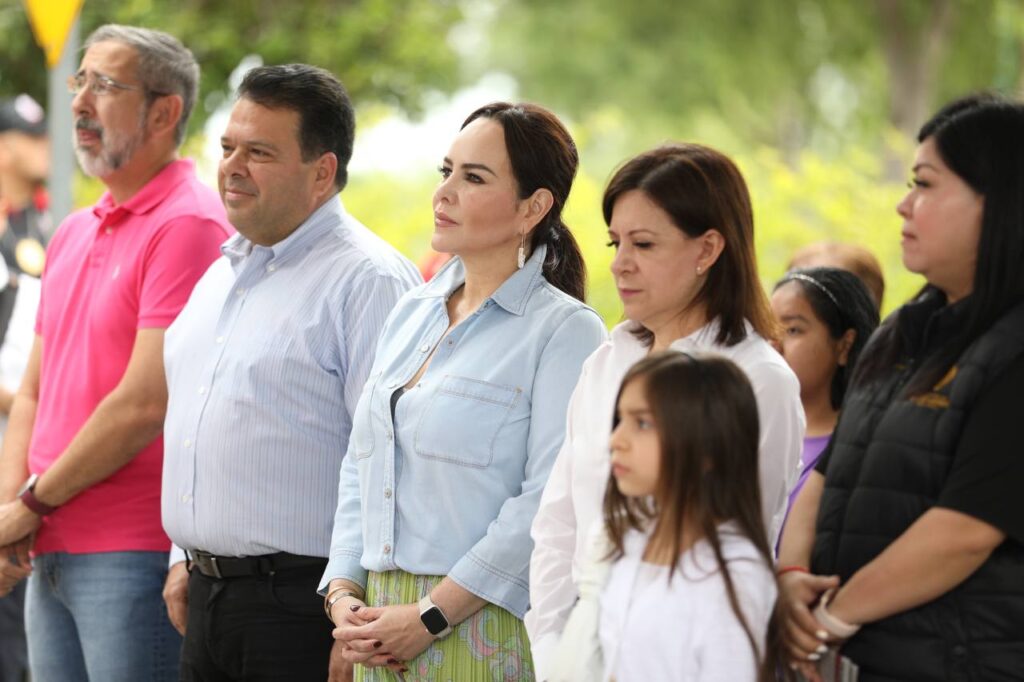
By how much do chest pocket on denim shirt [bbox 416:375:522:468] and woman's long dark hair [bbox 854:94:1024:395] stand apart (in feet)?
3.07

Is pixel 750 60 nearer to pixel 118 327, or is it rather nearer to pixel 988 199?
pixel 118 327

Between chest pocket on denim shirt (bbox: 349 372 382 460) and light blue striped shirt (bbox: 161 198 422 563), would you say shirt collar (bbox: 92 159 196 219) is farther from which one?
chest pocket on denim shirt (bbox: 349 372 382 460)

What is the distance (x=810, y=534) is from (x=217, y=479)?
152cm

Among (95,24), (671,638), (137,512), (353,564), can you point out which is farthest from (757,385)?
(95,24)

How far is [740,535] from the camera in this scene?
2480 mm

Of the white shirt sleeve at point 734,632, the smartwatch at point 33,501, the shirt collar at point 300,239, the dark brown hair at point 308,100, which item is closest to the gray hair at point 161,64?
the dark brown hair at point 308,100

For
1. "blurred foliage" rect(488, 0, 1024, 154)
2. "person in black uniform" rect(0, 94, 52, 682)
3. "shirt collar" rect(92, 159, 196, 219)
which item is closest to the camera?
"shirt collar" rect(92, 159, 196, 219)

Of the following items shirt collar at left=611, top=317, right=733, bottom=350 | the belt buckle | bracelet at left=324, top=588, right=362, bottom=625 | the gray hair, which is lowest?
bracelet at left=324, top=588, right=362, bottom=625

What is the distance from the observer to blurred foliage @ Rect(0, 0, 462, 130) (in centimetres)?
1032

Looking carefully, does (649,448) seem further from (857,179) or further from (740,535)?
(857,179)

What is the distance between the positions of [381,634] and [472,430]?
0.48 m

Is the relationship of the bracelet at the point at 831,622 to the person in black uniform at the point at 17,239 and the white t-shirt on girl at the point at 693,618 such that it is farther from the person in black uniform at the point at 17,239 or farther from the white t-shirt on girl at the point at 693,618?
the person in black uniform at the point at 17,239

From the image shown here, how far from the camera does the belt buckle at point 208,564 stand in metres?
3.53

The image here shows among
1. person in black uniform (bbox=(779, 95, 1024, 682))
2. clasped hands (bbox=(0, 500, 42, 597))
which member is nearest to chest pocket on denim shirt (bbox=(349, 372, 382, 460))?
person in black uniform (bbox=(779, 95, 1024, 682))
